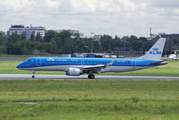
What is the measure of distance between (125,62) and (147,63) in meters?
3.49

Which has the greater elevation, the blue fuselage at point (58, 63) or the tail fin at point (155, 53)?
the tail fin at point (155, 53)

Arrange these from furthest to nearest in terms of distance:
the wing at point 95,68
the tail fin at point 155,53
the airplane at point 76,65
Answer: the tail fin at point 155,53, the airplane at point 76,65, the wing at point 95,68

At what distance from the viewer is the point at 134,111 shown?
16578 millimetres

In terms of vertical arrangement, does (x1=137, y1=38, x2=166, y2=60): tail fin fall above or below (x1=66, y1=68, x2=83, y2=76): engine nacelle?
above

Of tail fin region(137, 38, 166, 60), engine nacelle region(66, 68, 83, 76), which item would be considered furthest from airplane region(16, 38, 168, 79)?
tail fin region(137, 38, 166, 60)

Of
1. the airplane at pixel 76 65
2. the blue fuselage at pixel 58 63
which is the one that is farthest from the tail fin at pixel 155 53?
the blue fuselage at pixel 58 63

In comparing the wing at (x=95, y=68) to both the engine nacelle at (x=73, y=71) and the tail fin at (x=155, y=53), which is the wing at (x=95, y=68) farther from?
the tail fin at (x=155, y=53)

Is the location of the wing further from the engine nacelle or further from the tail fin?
the tail fin

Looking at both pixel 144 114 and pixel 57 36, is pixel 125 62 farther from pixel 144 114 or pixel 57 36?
pixel 57 36

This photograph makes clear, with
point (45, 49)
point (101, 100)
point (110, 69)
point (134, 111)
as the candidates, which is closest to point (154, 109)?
point (134, 111)

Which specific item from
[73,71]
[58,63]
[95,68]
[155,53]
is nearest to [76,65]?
[73,71]

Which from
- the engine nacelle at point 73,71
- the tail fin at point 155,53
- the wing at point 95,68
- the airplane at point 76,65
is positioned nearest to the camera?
the engine nacelle at point 73,71

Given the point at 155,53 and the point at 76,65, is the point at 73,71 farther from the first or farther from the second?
the point at 155,53

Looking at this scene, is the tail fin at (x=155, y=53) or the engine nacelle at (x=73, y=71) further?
the tail fin at (x=155, y=53)
